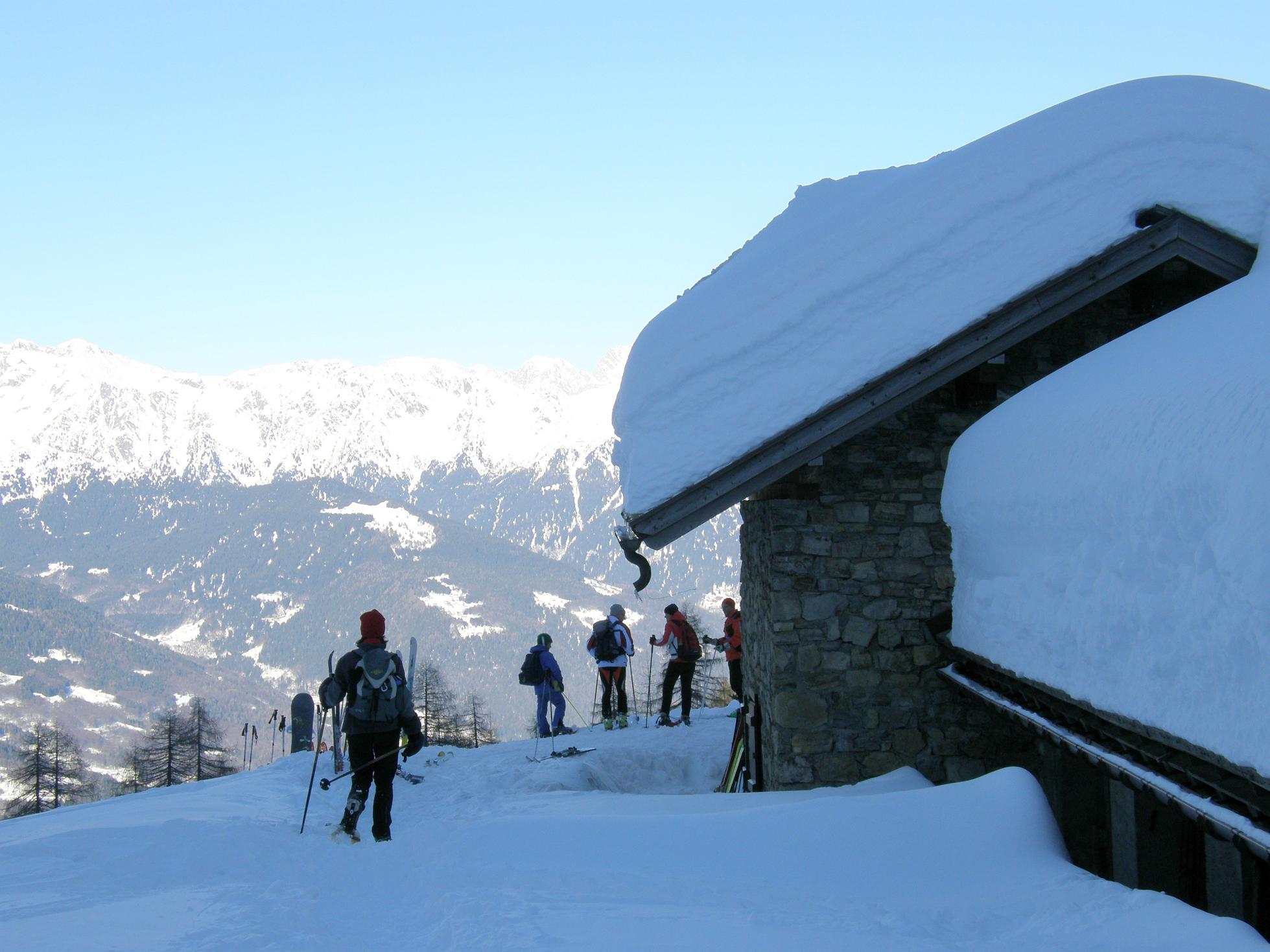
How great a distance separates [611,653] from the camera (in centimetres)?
1534

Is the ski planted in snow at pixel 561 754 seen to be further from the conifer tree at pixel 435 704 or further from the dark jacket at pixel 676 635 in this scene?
the conifer tree at pixel 435 704

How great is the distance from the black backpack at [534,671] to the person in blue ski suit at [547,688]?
0.02 meters

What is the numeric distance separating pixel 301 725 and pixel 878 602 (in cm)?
1264

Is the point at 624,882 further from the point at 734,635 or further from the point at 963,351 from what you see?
the point at 734,635

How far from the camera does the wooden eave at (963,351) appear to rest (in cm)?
712

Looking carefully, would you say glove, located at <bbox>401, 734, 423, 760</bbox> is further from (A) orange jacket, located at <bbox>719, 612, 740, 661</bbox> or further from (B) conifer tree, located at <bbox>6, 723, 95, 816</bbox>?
(B) conifer tree, located at <bbox>6, 723, 95, 816</bbox>

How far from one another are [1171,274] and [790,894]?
554 centimetres

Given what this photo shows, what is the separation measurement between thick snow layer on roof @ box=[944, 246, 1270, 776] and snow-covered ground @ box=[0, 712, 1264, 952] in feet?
3.21

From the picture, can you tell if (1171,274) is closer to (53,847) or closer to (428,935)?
(428,935)

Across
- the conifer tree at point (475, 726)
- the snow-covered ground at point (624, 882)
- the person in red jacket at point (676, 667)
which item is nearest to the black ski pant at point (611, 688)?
the person in red jacket at point (676, 667)

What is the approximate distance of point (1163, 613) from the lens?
4340mm

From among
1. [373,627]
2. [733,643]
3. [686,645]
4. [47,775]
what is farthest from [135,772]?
[373,627]

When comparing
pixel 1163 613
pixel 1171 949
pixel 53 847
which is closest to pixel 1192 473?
pixel 1163 613

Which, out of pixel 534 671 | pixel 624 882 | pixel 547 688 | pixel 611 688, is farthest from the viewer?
pixel 611 688
